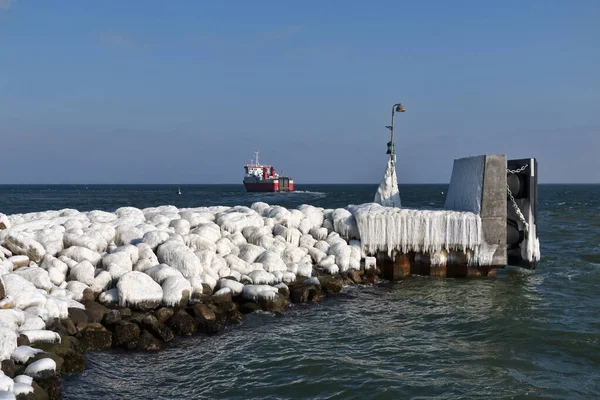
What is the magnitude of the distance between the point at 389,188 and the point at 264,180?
75412mm

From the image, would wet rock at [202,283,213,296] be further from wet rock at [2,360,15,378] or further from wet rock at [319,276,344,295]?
wet rock at [2,360,15,378]

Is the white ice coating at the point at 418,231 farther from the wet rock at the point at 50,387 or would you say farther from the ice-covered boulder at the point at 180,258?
the wet rock at the point at 50,387

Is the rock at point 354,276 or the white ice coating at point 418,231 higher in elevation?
the white ice coating at point 418,231

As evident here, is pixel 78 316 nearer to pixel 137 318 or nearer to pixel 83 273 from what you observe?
pixel 137 318

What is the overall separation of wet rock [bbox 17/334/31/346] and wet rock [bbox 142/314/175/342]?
2379 mm

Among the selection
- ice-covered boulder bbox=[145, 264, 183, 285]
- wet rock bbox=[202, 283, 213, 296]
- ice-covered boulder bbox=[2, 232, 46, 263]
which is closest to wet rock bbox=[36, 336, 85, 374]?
ice-covered boulder bbox=[145, 264, 183, 285]

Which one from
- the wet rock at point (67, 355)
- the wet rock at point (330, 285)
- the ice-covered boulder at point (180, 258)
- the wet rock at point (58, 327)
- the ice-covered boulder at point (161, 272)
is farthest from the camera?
the wet rock at point (330, 285)

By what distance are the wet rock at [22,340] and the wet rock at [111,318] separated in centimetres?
196

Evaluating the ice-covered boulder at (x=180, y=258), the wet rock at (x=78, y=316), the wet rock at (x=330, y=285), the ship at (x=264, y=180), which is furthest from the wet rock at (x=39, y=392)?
the ship at (x=264, y=180)

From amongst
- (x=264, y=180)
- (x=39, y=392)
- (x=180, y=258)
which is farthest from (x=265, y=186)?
(x=39, y=392)

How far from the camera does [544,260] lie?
22109mm

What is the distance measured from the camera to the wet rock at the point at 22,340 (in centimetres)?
924

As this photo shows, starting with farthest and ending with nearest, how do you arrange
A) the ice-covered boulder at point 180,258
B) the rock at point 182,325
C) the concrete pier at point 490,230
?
the concrete pier at point 490,230, the ice-covered boulder at point 180,258, the rock at point 182,325

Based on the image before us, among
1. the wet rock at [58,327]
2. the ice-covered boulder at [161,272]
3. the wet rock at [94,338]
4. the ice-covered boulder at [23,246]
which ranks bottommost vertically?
the wet rock at [94,338]
